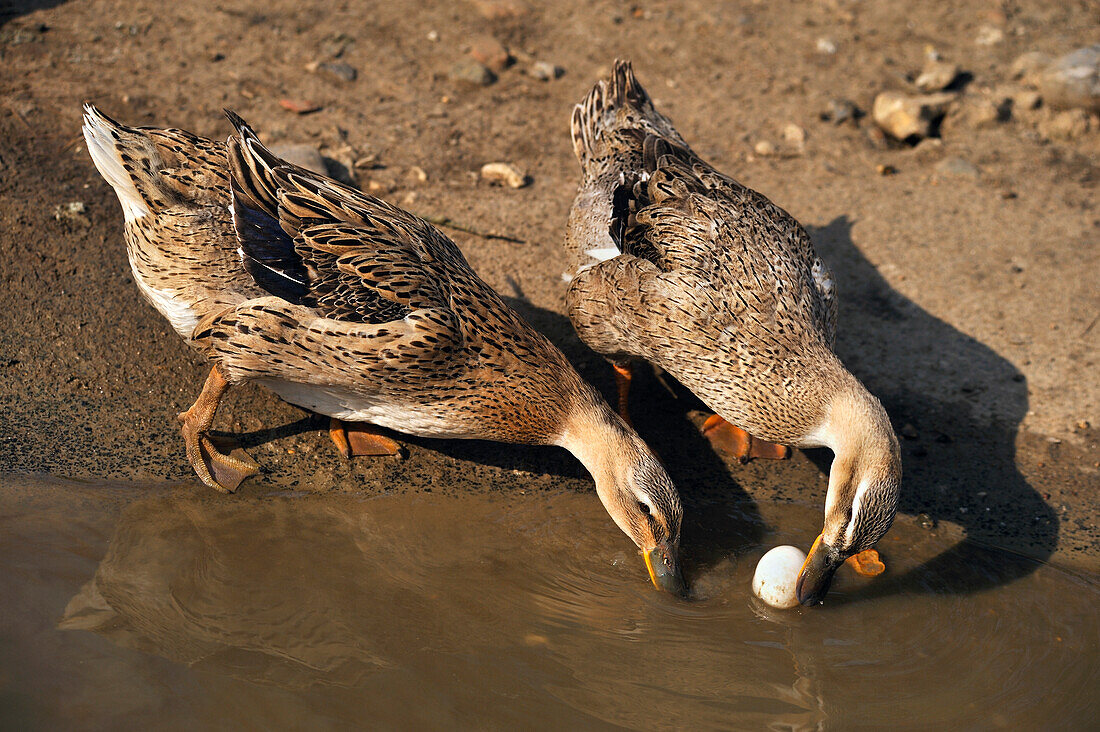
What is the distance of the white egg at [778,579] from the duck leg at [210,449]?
288 centimetres

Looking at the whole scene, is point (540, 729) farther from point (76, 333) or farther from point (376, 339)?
point (76, 333)

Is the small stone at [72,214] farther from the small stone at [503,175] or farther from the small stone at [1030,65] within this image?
the small stone at [1030,65]

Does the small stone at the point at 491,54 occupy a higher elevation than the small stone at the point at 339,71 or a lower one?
higher

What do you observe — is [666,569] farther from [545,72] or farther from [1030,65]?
[1030,65]

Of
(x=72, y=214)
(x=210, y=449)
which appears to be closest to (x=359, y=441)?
(x=210, y=449)

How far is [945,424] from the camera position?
6.46 metres

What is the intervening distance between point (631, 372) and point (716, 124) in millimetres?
3635


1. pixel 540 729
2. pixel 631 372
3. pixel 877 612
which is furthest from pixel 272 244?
pixel 877 612

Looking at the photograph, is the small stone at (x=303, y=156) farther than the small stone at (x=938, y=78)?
No

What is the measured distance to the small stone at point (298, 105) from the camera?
821 cm

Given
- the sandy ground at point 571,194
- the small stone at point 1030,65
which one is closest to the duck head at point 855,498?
the sandy ground at point 571,194

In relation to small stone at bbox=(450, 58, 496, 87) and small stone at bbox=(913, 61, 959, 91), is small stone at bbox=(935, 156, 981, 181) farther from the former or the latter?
small stone at bbox=(450, 58, 496, 87)

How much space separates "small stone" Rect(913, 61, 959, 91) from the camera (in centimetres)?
931

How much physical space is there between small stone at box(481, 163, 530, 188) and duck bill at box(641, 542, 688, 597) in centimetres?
394
